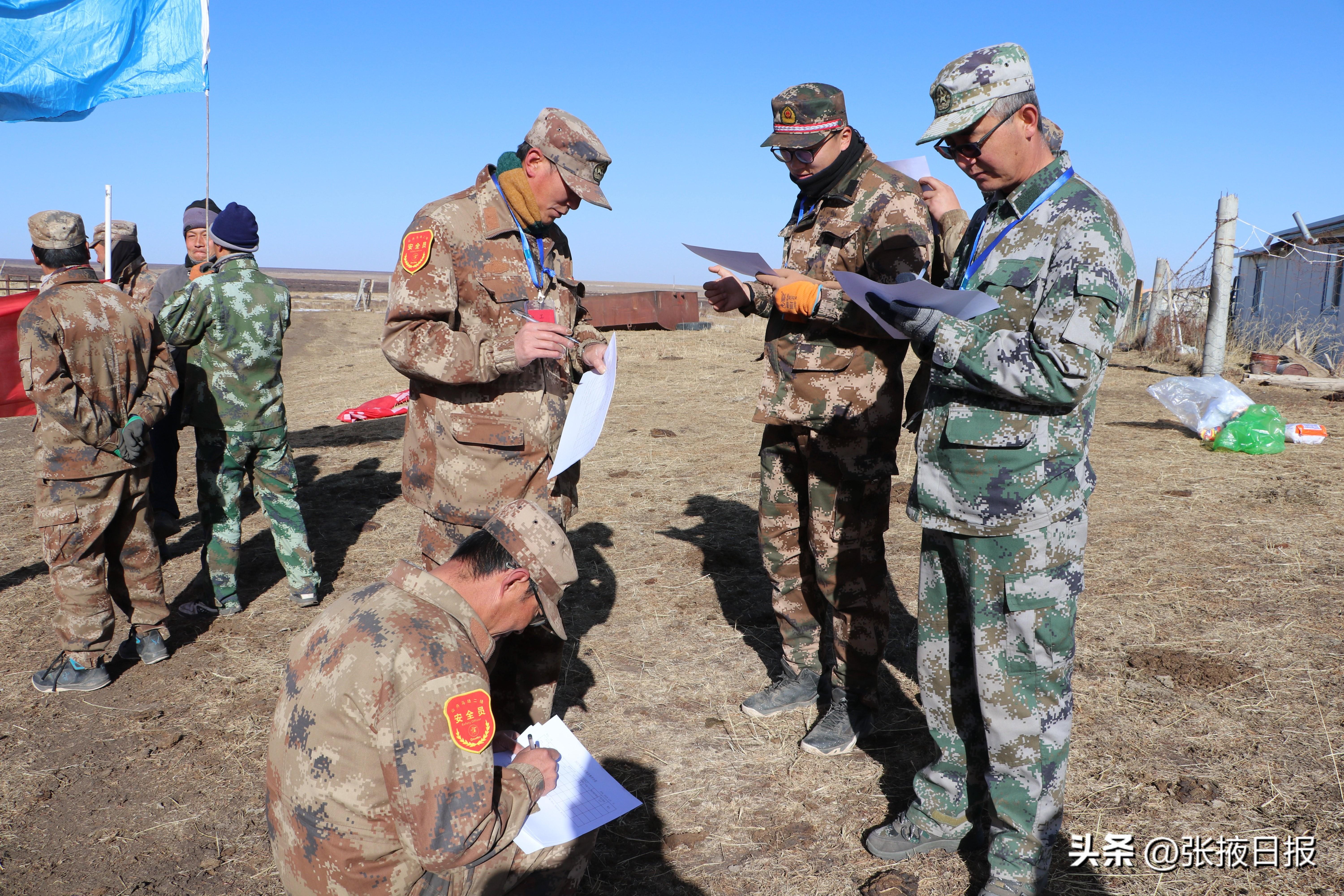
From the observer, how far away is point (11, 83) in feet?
17.5

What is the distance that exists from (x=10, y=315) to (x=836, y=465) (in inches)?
221

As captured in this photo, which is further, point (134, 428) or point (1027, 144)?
point (134, 428)

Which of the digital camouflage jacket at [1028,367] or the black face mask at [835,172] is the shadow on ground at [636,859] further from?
the black face mask at [835,172]

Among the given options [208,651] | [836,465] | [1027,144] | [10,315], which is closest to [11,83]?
[10,315]

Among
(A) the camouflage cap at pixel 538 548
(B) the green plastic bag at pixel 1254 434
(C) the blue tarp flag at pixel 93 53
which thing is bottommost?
(B) the green plastic bag at pixel 1254 434

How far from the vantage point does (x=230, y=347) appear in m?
4.88

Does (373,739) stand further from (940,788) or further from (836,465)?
(836,465)

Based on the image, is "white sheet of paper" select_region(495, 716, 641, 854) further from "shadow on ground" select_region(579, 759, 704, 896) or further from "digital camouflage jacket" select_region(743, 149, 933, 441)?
"digital camouflage jacket" select_region(743, 149, 933, 441)

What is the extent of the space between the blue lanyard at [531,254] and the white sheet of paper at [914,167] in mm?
1466

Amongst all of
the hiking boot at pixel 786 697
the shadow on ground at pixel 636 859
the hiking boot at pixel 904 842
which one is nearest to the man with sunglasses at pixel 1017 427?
the hiking boot at pixel 904 842

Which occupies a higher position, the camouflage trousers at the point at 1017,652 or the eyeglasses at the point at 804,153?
the eyeglasses at the point at 804,153

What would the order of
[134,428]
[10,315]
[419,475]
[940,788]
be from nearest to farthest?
[940,788], [419,475], [134,428], [10,315]

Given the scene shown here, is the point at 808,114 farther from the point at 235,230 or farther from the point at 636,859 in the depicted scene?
the point at 235,230

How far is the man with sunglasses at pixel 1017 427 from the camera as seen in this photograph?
7.32ft
